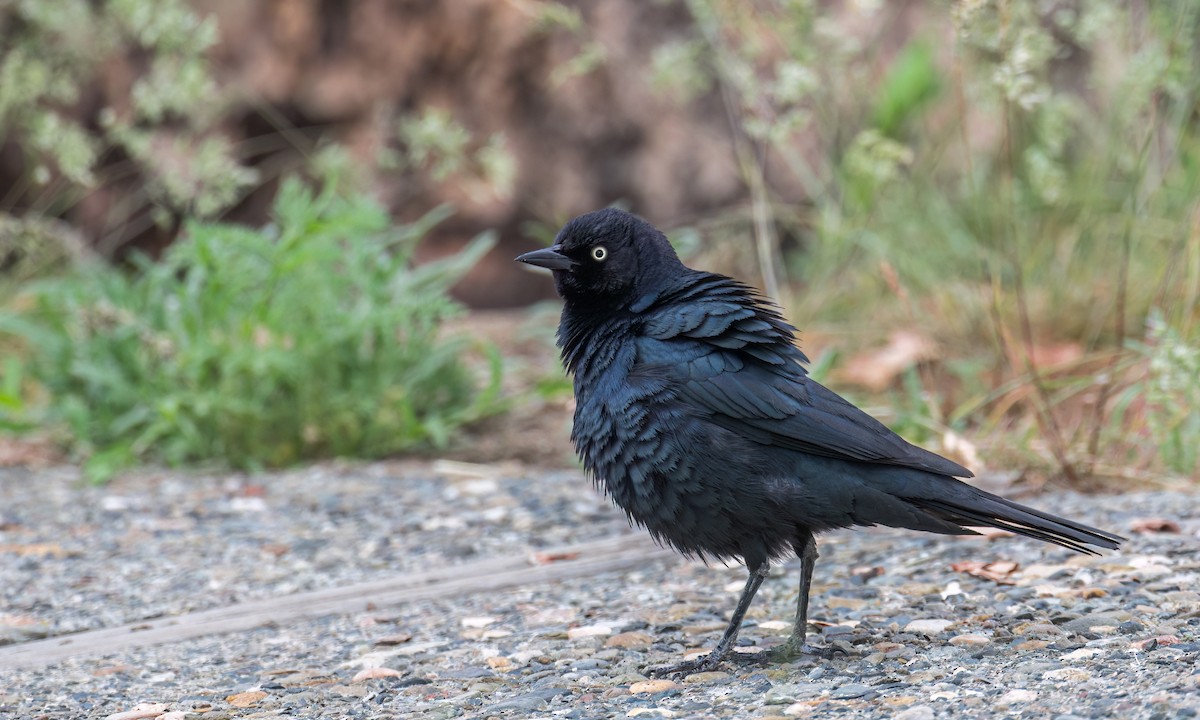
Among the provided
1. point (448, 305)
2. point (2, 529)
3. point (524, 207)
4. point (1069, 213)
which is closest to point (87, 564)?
point (2, 529)

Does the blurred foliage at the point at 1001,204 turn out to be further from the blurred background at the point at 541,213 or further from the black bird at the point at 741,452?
the black bird at the point at 741,452

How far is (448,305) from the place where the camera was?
4.47m

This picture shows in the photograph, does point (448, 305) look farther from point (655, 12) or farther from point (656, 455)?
point (655, 12)

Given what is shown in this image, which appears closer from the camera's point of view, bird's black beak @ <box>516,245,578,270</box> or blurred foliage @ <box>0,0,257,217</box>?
bird's black beak @ <box>516,245,578,270</box>

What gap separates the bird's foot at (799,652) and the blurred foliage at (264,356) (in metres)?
1.97

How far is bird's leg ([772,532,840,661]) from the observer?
2789 millimetres

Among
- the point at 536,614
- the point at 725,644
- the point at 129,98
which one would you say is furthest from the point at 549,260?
the point at 129,98

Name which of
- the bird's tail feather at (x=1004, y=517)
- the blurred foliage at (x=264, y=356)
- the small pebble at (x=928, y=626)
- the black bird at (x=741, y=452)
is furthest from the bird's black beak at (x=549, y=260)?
the blurred foliage at (x=264, y=356)

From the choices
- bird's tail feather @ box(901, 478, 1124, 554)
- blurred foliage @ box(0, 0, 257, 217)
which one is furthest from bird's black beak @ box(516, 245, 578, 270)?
blurred foliage @ box(0, 0, 257, 217)

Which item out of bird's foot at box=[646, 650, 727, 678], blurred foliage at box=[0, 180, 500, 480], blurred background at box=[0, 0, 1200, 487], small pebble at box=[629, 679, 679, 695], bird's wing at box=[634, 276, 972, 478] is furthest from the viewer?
blurred foliage at box=[0, 180, 500, 480]

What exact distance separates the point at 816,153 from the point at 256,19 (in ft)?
9.75

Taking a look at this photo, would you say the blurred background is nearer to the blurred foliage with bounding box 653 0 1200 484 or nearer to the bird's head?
the blurred foliage with bounding box 653 0 1200 484

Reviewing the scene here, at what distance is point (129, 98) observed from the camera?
22.1 feet

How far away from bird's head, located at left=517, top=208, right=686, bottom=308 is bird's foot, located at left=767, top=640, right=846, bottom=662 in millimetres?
909
